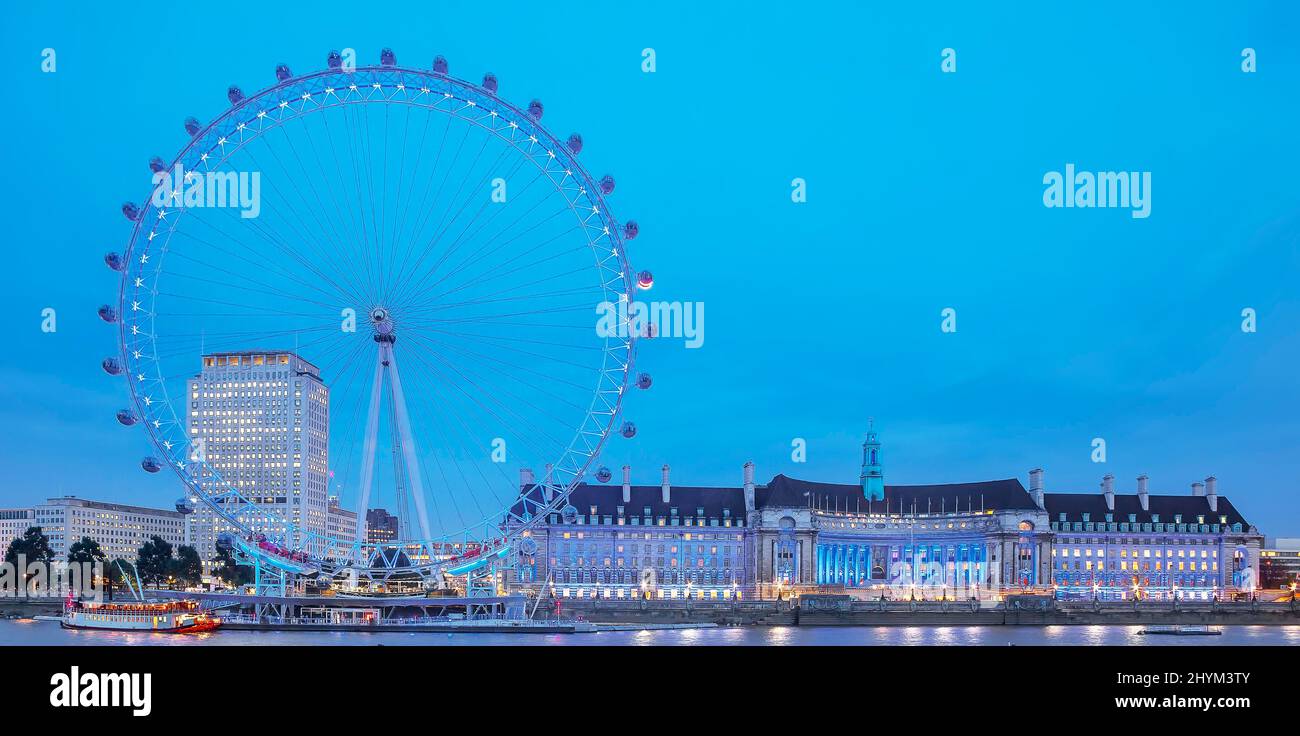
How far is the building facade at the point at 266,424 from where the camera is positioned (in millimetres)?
144375

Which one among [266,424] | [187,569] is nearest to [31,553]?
[187,569]

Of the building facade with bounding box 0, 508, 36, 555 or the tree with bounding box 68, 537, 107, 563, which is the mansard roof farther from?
the building facade with bounding box 0, 508, 36, 555

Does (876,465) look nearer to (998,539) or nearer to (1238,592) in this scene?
(998,539)

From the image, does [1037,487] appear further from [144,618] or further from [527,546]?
[144,618]

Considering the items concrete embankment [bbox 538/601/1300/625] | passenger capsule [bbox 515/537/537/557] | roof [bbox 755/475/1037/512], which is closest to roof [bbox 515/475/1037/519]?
roof [bbox 755/475/1037/512]

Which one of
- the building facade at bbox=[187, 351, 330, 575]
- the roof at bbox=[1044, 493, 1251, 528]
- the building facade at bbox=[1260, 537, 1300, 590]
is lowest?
the building facade at bbox=[1260, 537, 1300, 590]

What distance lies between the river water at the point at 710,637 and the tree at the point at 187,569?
3137 cm

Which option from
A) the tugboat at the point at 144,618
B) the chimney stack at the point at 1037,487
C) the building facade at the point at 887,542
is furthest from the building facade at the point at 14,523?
the chimney stack at the point at 1037,487

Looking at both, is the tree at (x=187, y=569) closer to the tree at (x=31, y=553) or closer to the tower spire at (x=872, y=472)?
the tree at (x=31, y=553)

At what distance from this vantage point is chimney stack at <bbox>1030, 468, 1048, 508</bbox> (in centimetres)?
11569

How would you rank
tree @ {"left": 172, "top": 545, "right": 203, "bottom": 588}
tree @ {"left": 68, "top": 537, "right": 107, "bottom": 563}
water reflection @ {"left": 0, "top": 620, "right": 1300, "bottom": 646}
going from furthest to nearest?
tree @ {"left": 172, "top": 545, "right": 203, "bottom": 588}
tree @ {"left": 68, "top": 537, "right": 107, "bottom": 563}
water reflection @ {"left": 0, "top": 620, "right": 1300, "bottom": 646}

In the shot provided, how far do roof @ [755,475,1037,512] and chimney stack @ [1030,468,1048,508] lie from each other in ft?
2.86
